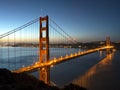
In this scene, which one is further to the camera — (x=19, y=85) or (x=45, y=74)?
(x=45, y=74)

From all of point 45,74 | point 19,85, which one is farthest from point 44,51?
point 19,85

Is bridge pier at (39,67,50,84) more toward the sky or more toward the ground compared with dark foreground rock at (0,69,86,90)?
more toward the ground

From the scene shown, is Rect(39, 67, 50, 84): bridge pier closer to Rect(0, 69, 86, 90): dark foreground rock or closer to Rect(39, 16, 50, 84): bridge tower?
Rect(39, 16, 50, 84): bridge tower

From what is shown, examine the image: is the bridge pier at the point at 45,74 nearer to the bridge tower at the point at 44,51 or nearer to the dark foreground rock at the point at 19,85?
the bridge tower at the point at 44,51

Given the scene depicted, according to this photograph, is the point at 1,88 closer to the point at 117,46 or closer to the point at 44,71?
the point at 44,71

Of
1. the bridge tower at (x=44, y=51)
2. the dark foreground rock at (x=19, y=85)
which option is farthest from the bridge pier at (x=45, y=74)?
the dark foreground rock at (x=19, y=85)

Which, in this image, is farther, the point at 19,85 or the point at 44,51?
the point at 44,51

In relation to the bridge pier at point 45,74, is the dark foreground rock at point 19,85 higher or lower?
higher

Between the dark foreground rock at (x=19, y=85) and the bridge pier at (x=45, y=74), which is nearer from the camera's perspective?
the dark foreground rock at (x=19, y=85)

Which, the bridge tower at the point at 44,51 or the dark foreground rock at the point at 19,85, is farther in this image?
the bridge tower at the point at 44,51

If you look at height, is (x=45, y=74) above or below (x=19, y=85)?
below

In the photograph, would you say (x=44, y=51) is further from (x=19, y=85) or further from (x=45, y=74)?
(x=19, y=85)

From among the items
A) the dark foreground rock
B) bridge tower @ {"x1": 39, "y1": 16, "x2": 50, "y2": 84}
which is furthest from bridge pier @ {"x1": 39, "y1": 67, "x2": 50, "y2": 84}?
the dark foreground rock

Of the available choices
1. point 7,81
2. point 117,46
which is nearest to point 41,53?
point 7,81
